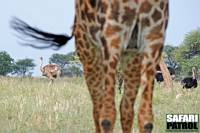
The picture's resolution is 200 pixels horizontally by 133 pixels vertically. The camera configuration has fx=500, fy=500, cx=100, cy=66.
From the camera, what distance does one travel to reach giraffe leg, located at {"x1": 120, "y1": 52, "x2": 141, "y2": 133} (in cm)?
405

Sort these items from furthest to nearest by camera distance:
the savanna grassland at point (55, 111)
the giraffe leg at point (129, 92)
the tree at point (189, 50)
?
the tree at point (189, 50)
the savanna grassland at point (55, 111)
the giraffe leg at point (129, 92)

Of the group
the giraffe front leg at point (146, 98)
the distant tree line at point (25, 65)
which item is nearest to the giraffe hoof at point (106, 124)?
the giraffe front leg at point (146, 98)

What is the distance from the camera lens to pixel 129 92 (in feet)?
13.3

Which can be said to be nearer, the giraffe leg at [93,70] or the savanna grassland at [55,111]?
the giraffe leg at [93,70]

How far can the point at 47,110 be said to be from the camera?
26.2 ft

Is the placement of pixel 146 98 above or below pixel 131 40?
below

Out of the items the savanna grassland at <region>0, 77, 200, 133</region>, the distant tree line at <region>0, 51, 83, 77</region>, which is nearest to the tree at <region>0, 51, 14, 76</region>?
the distant tree line at <region>0, 51, 83, 77</region>

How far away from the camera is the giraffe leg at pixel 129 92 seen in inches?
160

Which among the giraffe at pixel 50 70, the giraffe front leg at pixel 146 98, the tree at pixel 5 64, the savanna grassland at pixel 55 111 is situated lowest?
the savanna grassland at pixel 55 111

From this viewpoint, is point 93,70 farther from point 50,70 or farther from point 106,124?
point 50,70

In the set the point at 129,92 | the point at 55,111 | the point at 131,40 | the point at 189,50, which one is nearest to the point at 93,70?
the point at 129,92

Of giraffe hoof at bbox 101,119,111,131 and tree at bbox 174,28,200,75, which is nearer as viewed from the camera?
giraffe hoof at bbox 101,119,111,131

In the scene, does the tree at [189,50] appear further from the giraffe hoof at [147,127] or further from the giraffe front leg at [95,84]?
the giraffe hoof at [147,127]

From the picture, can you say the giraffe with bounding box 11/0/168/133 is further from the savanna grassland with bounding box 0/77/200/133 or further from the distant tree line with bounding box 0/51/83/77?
the distant tree line with bounding box 0/51/83/77
